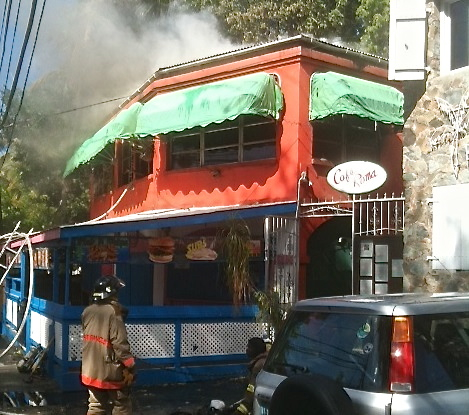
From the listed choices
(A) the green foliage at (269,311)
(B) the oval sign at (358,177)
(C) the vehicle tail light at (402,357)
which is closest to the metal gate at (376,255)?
(B) the oval sign at (358,177)

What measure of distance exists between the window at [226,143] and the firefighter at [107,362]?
742 cm

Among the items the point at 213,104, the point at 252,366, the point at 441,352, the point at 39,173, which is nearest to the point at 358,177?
the point at 213,104

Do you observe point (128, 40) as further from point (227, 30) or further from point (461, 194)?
point (461, 194)

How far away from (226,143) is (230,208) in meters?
3.17

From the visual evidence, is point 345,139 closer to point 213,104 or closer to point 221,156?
point 221,156

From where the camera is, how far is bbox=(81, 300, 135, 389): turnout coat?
21.5 ft

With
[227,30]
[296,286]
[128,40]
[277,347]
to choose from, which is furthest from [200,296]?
[128,40]

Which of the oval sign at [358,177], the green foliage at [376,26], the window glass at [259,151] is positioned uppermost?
the green foliage at [376,26]

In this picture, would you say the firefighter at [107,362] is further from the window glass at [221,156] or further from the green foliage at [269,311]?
the window glass at [221,156]

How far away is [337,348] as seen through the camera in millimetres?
4395

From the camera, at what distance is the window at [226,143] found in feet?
46.0

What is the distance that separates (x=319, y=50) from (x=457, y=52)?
4.96m

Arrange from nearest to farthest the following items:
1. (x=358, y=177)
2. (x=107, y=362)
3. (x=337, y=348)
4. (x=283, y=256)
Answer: (x=337, y=348), (x=107, y=362), (x=358, y=177), (x=283, y=256)

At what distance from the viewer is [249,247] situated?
37.6 ft
